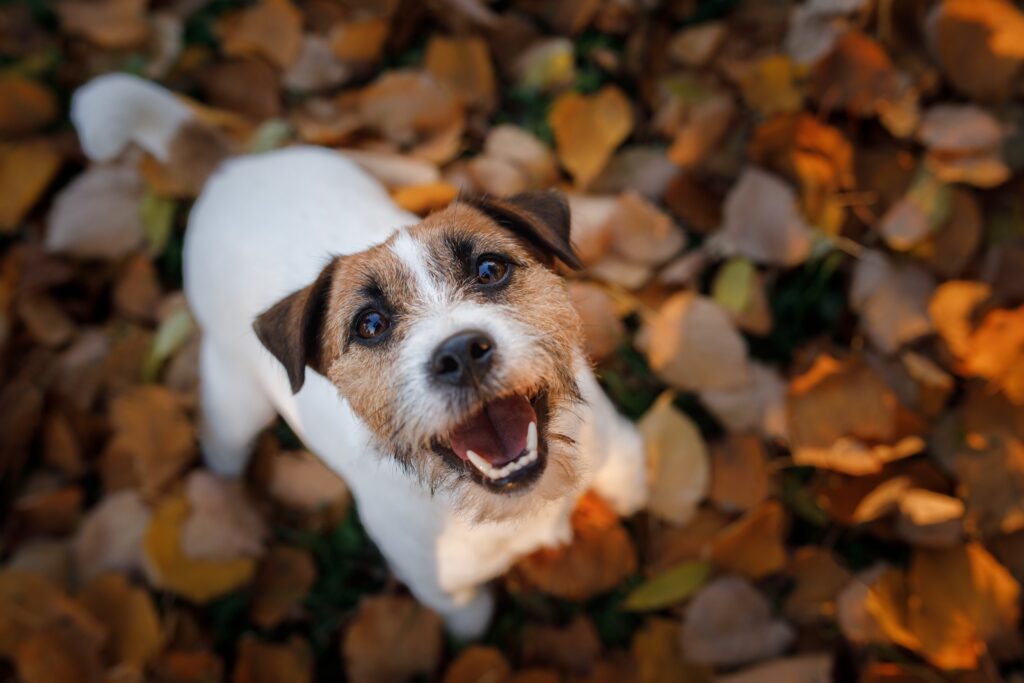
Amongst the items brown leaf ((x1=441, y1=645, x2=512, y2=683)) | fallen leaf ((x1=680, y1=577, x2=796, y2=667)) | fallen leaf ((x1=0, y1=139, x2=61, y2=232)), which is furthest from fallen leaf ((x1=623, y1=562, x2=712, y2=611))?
fallen leaf ((x1=0, y1=139, x2=61, y2=232))

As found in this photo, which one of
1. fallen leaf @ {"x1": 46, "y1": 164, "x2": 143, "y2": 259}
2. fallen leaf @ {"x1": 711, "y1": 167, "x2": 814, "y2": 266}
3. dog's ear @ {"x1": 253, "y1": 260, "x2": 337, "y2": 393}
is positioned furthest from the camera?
fallen leaf @ {"x1": 46, "y1": 164, "x2": 143, "y2": 259}

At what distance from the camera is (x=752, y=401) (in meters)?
2.76

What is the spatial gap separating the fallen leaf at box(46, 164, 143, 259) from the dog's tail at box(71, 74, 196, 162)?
38 cm

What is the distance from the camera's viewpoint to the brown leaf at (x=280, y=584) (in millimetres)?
2816

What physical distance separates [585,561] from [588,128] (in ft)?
5.64

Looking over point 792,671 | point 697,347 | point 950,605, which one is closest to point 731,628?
point 792,671

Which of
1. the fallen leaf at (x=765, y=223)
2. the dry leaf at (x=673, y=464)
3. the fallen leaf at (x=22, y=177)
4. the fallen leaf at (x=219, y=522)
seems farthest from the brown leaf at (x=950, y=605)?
the fallen leaf at (x=22, y=177)

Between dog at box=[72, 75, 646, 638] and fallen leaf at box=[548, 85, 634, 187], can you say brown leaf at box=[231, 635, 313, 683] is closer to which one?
dog at box=[72, 75, 646, 638]

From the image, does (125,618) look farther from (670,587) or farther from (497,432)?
(670,587)

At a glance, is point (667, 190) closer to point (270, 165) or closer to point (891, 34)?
point (891, 34)

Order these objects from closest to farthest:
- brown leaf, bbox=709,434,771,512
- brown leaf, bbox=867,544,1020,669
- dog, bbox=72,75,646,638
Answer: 1. dog, bbox=72,75,646,638
2. brown leaf, bbox=867,544,1020,669
3. brown leaf, bbox=709,434,771,512

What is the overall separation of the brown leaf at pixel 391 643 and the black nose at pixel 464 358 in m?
1.27

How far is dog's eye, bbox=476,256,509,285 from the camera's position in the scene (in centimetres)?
200

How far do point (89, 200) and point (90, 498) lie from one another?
1.26 meters
